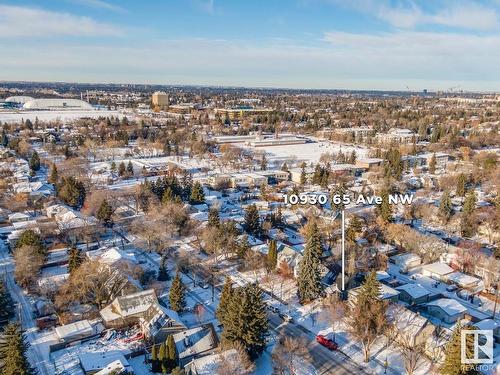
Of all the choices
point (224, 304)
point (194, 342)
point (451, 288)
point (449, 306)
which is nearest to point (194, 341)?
point (194, 342)

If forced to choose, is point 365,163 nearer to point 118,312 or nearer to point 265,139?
point 265,139

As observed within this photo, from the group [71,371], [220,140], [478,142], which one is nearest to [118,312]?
[71,371]

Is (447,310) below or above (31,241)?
below

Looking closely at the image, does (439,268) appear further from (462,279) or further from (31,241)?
(31,241)

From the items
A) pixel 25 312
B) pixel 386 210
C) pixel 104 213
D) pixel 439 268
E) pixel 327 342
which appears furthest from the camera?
pixel 104 213

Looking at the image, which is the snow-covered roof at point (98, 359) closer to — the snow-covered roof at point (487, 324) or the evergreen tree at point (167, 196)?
the snow-covered roof at point (487, 324)

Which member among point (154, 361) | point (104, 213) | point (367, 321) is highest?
point (367, 321)
